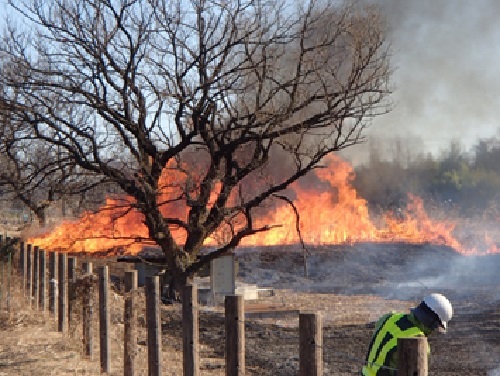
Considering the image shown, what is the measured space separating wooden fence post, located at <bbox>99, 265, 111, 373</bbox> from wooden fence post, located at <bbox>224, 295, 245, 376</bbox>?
290cm

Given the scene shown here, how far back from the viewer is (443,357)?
1103cm

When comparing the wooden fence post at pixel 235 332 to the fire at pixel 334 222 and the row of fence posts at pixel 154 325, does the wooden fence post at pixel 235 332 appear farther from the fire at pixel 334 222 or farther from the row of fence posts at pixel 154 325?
the fire at pixel 334 222

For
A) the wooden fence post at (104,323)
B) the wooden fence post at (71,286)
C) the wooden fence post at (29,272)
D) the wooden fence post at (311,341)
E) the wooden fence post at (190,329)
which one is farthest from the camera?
the wooden fence post at (29,272)

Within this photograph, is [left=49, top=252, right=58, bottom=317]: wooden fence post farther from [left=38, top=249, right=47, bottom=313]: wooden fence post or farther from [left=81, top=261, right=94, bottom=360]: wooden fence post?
[left=81, top=261, right=94, bottom=360]: wooden fence post

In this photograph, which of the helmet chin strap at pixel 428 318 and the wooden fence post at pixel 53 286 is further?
the wooden fence post at pixel 53 286

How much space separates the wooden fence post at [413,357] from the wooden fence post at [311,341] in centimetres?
82

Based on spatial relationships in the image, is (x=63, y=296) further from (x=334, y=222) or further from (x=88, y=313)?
(x=334, y=222)

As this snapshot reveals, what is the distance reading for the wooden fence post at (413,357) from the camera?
373 centimetres

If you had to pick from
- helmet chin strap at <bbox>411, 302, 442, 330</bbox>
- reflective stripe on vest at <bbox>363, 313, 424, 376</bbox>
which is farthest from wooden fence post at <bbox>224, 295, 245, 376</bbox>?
helmet chin strap at <bbox>411, 302, 442, 330</bbox>

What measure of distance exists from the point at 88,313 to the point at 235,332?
368cm

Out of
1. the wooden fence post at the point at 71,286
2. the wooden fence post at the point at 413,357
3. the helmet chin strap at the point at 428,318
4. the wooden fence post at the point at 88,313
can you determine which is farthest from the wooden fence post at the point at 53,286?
the wooden fence post at the point at 413,357

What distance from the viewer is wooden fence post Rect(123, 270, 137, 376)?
7.42 m

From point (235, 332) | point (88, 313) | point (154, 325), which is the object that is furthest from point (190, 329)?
point (88, 313)

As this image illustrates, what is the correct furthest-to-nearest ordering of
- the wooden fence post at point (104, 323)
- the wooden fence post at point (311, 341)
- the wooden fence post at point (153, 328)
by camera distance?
the wooden fence post at point (104, 323) → the wooden fence post at point (153, 328) → the wooden fence post at point (311, 341)
